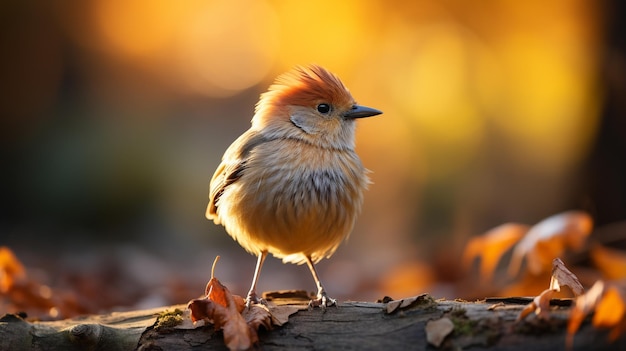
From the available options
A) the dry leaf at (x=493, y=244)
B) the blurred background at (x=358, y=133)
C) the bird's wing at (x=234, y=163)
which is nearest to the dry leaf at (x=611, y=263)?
the dry leaf at (x=493, y=244)

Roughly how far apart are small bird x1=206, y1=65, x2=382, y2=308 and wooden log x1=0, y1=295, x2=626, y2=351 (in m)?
0.27

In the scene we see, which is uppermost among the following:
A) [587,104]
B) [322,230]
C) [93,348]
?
[587,104]

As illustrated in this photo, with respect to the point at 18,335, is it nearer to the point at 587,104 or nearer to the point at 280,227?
the point at 280,227

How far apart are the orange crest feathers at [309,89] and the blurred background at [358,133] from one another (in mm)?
2596

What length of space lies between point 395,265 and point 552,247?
3653 millimetres

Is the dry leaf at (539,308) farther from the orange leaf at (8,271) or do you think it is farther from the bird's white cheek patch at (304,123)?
the orange leaf at (8,271)

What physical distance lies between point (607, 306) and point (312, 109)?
104 inches

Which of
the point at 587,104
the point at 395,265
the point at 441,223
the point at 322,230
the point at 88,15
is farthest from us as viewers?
the point at 88,15

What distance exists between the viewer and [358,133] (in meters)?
9.32

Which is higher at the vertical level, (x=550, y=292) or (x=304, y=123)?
(x=304, y=123)

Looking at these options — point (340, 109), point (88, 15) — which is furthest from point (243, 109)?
point (340, 109)

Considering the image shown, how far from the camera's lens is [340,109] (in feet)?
15.4

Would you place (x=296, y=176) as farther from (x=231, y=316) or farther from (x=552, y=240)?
(x=552, y=240)

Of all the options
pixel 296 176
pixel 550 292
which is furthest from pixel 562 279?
pixel 296 176
